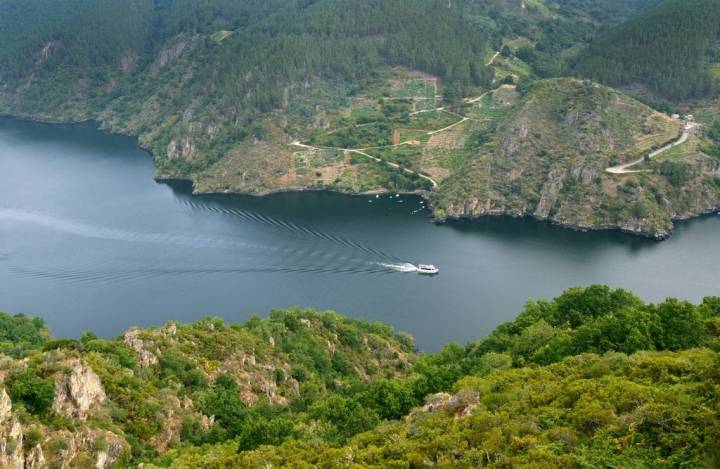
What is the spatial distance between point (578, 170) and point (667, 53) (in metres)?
47.9

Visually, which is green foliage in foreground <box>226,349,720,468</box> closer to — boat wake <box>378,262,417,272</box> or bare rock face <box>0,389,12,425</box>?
bare rock face <box>0,389,12,425</box>

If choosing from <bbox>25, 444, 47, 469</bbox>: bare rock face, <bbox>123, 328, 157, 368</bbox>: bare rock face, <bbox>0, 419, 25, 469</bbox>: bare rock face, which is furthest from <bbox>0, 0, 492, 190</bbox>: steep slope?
<bbox>0, 419, 25, 469</bbox>: bare rock face

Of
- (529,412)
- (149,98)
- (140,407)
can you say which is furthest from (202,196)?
(529,412)

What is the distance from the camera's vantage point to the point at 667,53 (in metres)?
153

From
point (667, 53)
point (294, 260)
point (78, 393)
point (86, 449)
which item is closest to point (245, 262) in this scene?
point (294, 260)

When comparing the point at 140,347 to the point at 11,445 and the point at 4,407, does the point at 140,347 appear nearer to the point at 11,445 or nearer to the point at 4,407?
the point at 4,407

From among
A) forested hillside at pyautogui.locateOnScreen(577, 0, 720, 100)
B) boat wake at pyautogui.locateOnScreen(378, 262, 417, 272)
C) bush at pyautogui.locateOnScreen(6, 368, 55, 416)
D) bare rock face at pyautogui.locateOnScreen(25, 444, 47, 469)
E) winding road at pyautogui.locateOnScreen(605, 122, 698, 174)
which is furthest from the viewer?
forested hillside at pyautogui.locateOnScreen(577, 0, 720, 100)

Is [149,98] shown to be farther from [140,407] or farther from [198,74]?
[140,407]

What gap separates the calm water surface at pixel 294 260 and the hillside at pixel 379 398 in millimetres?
23243

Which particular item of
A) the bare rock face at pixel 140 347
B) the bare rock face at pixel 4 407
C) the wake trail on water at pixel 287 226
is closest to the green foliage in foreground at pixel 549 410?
the bare rock face at pixel 4 407

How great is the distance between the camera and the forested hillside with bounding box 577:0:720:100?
14700 cm

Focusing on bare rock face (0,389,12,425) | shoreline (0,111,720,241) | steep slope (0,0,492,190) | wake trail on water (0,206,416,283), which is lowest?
wake trail on water (0,206,416,283)

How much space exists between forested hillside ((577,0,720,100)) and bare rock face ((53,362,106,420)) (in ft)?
439

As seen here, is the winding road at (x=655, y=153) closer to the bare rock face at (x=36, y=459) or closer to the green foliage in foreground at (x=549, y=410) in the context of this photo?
the green foliage in foreground at (x=549, y=410)
